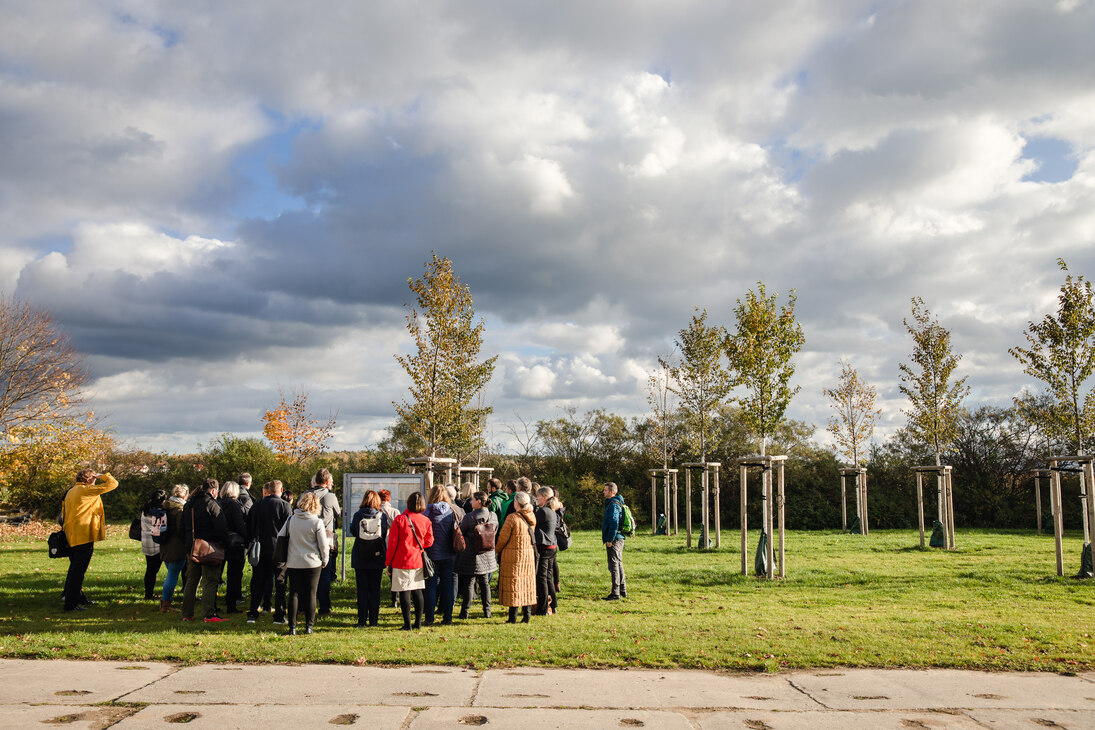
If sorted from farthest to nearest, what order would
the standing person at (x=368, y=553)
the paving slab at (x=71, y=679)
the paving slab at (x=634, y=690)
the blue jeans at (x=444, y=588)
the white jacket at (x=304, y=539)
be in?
1. the blue jeans at (x=444, y=588)
2. the standing person at (x=368, y=553)
3. the white jacket at (x=304, y=539)
4. the paving slab at (x=634, y=690)
5. the paving slab at (x=71, y=679)

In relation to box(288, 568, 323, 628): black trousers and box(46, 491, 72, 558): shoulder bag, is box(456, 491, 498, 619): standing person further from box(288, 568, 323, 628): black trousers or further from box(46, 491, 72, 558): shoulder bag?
box(46, 491, 72, 558): shoulder bag

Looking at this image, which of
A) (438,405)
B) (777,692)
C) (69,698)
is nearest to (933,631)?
(777,692)

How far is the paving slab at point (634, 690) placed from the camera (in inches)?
249

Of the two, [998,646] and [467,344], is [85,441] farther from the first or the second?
[998,646]

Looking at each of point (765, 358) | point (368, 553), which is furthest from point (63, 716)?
point (765, 358)

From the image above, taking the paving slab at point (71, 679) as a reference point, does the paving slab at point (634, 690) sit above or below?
below

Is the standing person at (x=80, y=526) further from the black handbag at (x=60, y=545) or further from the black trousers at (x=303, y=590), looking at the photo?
the black trousers at (x=303, y=590)

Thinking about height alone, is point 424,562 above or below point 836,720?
above

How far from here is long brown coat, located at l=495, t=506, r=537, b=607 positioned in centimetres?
1008

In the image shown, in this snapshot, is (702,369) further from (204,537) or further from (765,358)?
(204,537)

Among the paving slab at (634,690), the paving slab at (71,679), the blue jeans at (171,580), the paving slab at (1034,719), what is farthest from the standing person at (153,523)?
the paving slab at (1034,719)

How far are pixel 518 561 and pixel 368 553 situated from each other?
200 centimetres

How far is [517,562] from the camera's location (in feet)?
33.3

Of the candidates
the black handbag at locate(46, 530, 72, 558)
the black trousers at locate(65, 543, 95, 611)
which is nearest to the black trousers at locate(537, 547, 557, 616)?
the black trousers at locate(65, 543, 95, 611)
